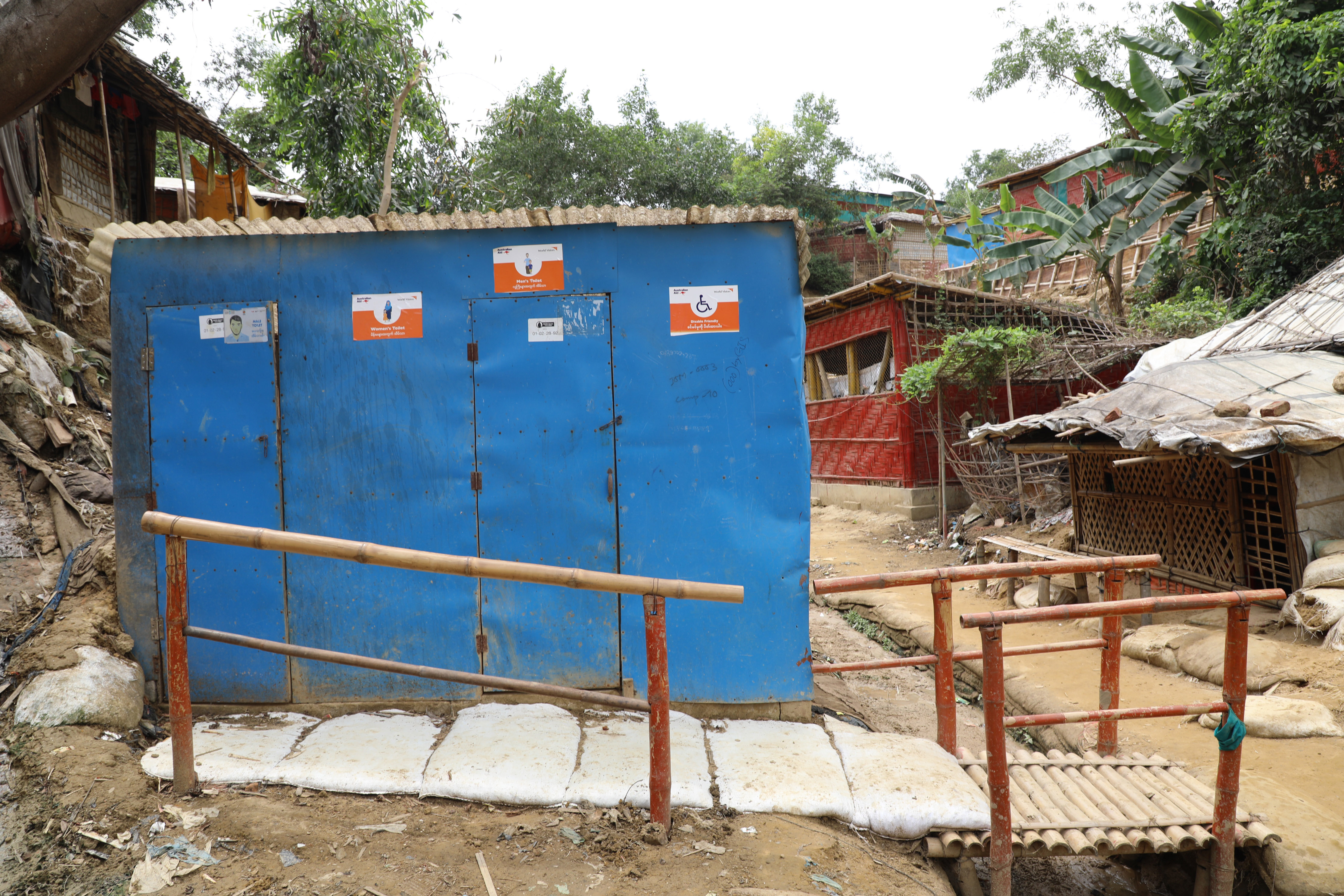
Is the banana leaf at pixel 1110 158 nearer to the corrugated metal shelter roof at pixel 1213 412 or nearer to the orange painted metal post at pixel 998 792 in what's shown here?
the corrugated metal shelter roof at pixel 1213 412

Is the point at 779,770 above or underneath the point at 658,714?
underneath

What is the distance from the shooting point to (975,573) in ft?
12.6

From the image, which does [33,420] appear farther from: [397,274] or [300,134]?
[300,134]

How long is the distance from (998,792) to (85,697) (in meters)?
3.92

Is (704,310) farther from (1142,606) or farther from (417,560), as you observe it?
(1142,606)

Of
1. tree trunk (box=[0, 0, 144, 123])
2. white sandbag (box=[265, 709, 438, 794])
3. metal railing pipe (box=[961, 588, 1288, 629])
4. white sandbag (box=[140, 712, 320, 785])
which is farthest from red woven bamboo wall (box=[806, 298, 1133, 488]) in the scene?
tree trunk (box=[0, 0, 144, 123])

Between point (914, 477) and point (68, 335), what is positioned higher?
point (68, 335)

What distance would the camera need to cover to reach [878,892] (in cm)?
271

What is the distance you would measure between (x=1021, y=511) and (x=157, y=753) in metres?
11.3

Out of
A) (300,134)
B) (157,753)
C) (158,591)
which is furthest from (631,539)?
(300,134)

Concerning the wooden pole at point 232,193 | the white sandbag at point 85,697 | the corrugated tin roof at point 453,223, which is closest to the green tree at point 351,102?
the wooden pole at point 232,193

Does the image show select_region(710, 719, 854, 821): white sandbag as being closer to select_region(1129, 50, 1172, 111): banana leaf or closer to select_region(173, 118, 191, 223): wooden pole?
select_region(173, 118, 191, 223): wooden pole

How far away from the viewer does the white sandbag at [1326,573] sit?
6438 mm

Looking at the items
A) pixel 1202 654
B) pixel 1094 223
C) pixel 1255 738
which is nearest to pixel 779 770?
pixel 1255 738
